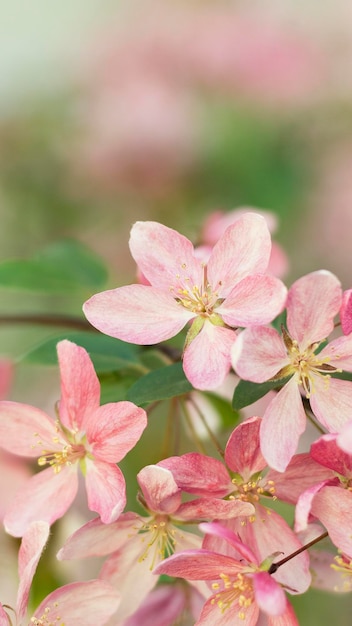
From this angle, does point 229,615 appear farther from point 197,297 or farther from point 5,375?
point 5,375

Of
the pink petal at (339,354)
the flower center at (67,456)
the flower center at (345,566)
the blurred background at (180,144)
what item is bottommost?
the flower center at (345,566)

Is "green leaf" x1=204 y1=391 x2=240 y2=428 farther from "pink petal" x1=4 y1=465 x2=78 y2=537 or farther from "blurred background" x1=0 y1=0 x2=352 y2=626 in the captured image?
"blurred background" x1=0 y1=0 x2=352 y2=626

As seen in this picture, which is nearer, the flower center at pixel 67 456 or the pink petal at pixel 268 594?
the pink petal at pixel 268 594

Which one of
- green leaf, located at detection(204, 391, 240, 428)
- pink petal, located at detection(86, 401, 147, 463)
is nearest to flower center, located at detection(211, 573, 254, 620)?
pink petal, located at detection(86, 401, 147, 463)

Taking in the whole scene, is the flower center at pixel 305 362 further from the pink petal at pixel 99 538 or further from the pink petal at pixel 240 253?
the pink petal at pixel 99 538

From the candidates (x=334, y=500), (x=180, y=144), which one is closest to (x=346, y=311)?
(x=334, y=500)

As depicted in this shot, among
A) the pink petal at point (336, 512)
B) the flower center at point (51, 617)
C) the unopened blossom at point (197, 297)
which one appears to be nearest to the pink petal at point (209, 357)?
the unopened blossom at point (197, 297)

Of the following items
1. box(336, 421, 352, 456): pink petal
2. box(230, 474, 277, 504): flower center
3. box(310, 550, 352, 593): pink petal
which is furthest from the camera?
box(310, 550, 352, 593): pink petal
